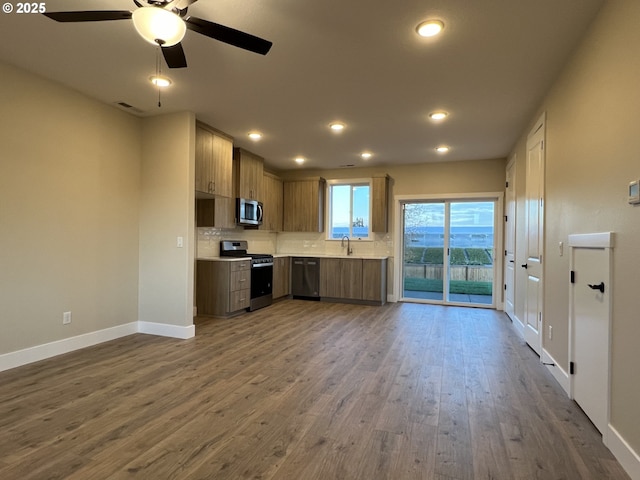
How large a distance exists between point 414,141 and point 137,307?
4469mm

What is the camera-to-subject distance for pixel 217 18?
2379 mm

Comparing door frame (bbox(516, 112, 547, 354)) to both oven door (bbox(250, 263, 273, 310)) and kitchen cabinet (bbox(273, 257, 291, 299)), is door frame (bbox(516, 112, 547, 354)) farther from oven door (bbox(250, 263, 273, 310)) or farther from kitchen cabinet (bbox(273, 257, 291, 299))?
kitchen cabinet (bbox(273, 257, 291, 299))

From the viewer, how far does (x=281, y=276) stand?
6.68m

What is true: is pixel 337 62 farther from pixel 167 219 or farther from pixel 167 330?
pixel 167 330

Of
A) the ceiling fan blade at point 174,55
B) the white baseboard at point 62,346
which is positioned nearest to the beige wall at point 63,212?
the white baseboard at point 62,346

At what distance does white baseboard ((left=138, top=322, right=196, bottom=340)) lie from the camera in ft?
13.4

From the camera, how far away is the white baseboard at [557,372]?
106 inches

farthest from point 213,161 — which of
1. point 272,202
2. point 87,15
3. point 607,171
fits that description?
point 607,171

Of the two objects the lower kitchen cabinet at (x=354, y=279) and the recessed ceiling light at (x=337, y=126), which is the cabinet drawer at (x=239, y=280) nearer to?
the lower kitchen cabinet at (x=354, y=279)

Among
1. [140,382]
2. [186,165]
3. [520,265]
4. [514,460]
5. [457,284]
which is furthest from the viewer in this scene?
[457,284]

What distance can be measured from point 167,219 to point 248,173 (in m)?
2.05

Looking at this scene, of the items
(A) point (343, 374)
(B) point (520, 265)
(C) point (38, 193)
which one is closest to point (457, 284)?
(B) point (520, 265)

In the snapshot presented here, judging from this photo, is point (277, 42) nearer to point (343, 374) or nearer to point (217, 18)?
point (217, 18)

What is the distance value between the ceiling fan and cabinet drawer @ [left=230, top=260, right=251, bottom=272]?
11.6 feet
